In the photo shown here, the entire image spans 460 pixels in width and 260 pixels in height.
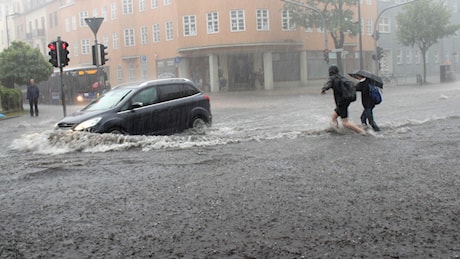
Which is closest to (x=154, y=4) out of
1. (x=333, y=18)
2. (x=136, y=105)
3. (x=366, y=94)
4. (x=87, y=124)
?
(x=333, y=18)

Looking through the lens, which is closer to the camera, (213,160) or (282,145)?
(213,160)

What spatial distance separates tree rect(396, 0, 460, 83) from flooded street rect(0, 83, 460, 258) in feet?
113

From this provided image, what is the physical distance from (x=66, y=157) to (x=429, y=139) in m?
7.47

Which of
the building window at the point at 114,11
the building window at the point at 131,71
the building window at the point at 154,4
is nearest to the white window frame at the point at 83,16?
the building window at the point at 114,11

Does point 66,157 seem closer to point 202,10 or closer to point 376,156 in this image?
point 376,156

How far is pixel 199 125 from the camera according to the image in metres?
13.8

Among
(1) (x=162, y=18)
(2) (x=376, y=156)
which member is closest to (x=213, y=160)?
(2) (x=376, y=156)

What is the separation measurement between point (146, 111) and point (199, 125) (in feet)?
6.46

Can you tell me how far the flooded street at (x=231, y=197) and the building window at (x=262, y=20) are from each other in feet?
108

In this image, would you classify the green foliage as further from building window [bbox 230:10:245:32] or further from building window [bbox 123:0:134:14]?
building window [bbox 123:0:134:14]

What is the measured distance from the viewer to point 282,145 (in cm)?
1090

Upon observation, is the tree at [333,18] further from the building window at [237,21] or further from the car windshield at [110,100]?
the car windshield at [110,100]

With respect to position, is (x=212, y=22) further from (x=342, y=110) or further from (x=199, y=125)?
(x=342, y=110)

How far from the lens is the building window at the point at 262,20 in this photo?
43375 millimetres
